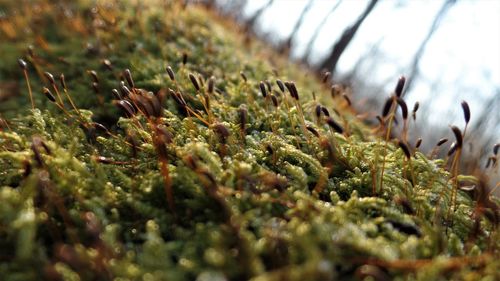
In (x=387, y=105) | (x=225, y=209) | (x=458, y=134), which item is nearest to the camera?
(x=225, y=209)

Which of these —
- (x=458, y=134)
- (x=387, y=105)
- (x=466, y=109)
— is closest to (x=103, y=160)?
(x=387, y=105)

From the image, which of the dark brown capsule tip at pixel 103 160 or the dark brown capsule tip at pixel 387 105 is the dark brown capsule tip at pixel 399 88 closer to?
the dark brown capsule tip at pixel 387 105

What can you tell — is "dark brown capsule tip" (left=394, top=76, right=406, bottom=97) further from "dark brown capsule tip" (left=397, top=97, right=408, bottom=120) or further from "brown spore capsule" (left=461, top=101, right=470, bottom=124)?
"brown spore capsule" (left=461, top=101, right=470, bottom=124)

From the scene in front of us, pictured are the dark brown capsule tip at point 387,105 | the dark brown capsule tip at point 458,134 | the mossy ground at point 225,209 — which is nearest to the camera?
the mossy ground at point 225,209

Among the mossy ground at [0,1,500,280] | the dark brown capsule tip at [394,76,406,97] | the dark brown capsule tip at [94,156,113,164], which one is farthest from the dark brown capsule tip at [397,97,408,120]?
the dark brown capsule tip at [94,156,113,164]

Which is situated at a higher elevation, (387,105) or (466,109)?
(466,109)

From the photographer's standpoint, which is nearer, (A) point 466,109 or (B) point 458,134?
(B) point 458,134

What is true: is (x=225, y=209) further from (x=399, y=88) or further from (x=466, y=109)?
(x=466, y=109)

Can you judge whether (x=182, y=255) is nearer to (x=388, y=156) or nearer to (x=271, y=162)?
(x=271, y=162)

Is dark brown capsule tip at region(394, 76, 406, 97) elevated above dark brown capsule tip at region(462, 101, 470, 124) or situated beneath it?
situated beneath

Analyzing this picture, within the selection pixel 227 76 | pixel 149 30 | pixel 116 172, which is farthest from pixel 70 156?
pixel 149 30

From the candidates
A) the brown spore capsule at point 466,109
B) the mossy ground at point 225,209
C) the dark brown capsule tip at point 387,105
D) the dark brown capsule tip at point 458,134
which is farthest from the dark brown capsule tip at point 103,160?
the brown spore capsule at point 466,109
